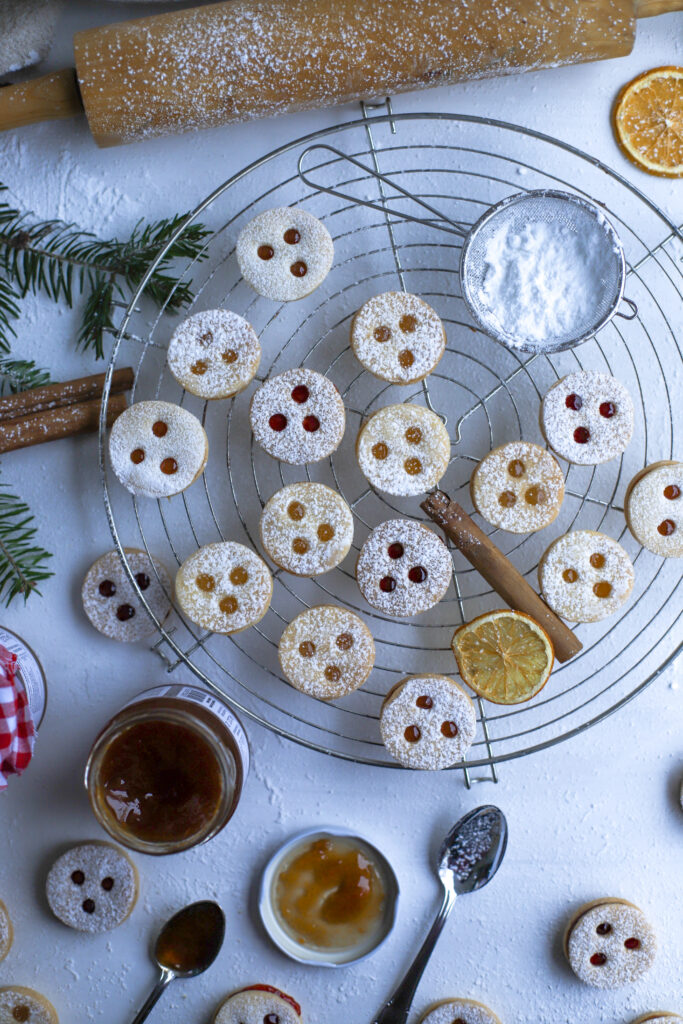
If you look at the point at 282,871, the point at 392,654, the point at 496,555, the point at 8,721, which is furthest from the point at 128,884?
the point at 496,555

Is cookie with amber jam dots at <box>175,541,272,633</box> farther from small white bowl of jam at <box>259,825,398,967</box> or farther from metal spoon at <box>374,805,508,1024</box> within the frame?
metal spoon at <box>374,805,508,1024</box>

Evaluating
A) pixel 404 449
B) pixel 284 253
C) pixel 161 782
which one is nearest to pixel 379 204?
pixel 284 253

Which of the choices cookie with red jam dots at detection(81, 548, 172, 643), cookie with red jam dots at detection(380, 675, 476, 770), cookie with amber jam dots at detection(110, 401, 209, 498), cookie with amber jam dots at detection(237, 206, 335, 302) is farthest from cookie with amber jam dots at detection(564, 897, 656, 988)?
cookie with amber jam dots at detection(237, 206, 335, 302)

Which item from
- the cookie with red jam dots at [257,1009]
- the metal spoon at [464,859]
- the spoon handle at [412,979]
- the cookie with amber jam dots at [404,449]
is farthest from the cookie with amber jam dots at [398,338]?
the cookie with red jam dots at [257,1009]

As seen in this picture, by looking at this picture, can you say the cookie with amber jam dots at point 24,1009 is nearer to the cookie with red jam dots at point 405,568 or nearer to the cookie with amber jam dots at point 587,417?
the cookie with red jam dots at point 405,568

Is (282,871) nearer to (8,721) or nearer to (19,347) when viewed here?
(8,721)

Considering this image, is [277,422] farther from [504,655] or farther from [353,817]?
[353,817]
